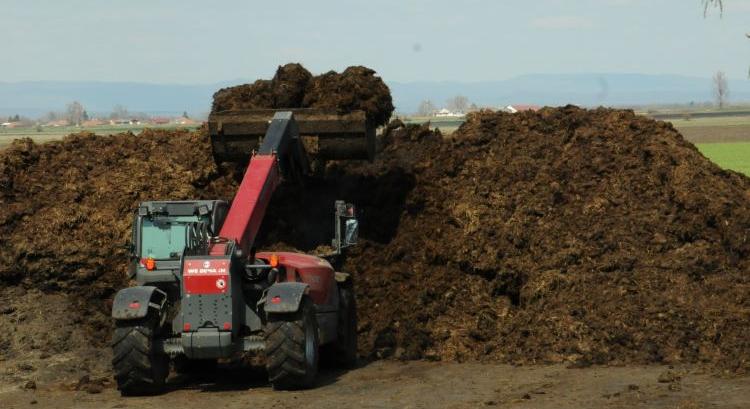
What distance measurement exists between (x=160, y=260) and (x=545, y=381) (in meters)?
5.28

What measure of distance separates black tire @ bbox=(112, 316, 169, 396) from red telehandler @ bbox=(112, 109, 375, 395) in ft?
0.04

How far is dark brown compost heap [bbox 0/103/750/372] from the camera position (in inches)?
626

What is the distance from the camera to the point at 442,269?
18391mm

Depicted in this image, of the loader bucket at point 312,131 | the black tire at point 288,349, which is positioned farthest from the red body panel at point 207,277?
the loader bucket at point 312,131

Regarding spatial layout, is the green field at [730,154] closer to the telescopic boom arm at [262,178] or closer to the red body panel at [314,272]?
the telescopic boom arm at [262,178]

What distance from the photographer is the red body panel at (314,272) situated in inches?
568

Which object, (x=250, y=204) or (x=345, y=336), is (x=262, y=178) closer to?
(x=250, y=204)

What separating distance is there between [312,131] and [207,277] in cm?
629

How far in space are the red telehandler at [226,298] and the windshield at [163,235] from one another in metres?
0.01

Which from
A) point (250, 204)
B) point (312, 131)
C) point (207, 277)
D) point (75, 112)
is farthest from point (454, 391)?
point (75, 112)

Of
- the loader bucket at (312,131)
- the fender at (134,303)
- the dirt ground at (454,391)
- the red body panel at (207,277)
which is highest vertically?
the loader bucket at (312,131)

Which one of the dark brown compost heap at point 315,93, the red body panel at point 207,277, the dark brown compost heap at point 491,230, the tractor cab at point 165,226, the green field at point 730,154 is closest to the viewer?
the red body panel at point 207,277

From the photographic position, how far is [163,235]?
48.6ft

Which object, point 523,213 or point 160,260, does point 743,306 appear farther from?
point 160,260
